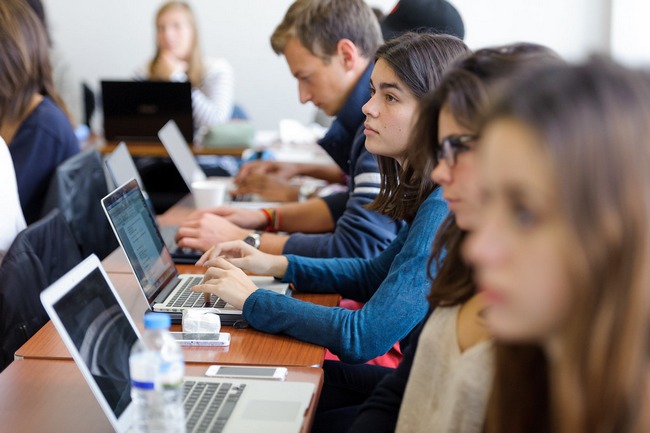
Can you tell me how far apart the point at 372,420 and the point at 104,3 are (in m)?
4.97

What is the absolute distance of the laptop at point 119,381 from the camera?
3.84 ft

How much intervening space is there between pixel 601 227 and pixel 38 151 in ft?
7.28

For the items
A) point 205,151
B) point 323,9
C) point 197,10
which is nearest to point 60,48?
point 197,10

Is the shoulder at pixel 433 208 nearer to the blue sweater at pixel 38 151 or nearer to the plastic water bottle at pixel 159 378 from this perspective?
the plastic water bottle at pixel 159 378

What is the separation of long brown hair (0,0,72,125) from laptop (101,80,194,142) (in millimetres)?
1102

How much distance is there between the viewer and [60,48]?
580 cm

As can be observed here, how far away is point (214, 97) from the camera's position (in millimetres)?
4797

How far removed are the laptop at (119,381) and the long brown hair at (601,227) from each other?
22.5 inches

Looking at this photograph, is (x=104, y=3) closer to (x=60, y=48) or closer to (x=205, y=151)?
(x=60, y=48)

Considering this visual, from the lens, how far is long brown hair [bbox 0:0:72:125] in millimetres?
2549

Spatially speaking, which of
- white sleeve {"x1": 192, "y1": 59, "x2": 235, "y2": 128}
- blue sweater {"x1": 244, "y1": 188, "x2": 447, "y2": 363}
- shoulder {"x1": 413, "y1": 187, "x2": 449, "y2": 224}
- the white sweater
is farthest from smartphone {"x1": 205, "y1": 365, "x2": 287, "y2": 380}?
white sleeve {"x1": 192, "y1": 59, "x2": 235, "y2": 128}

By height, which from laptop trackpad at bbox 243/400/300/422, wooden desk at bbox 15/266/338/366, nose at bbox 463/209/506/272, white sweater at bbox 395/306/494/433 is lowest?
wooden desk at bbox 15/266/338/366

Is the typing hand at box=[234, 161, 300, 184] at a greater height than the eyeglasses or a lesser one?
lesser

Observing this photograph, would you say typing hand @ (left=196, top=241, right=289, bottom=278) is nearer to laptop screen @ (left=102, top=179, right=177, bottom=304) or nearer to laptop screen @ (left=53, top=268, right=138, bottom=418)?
laptop screen @ (left=102, top=179, right=177, bottom=304)
